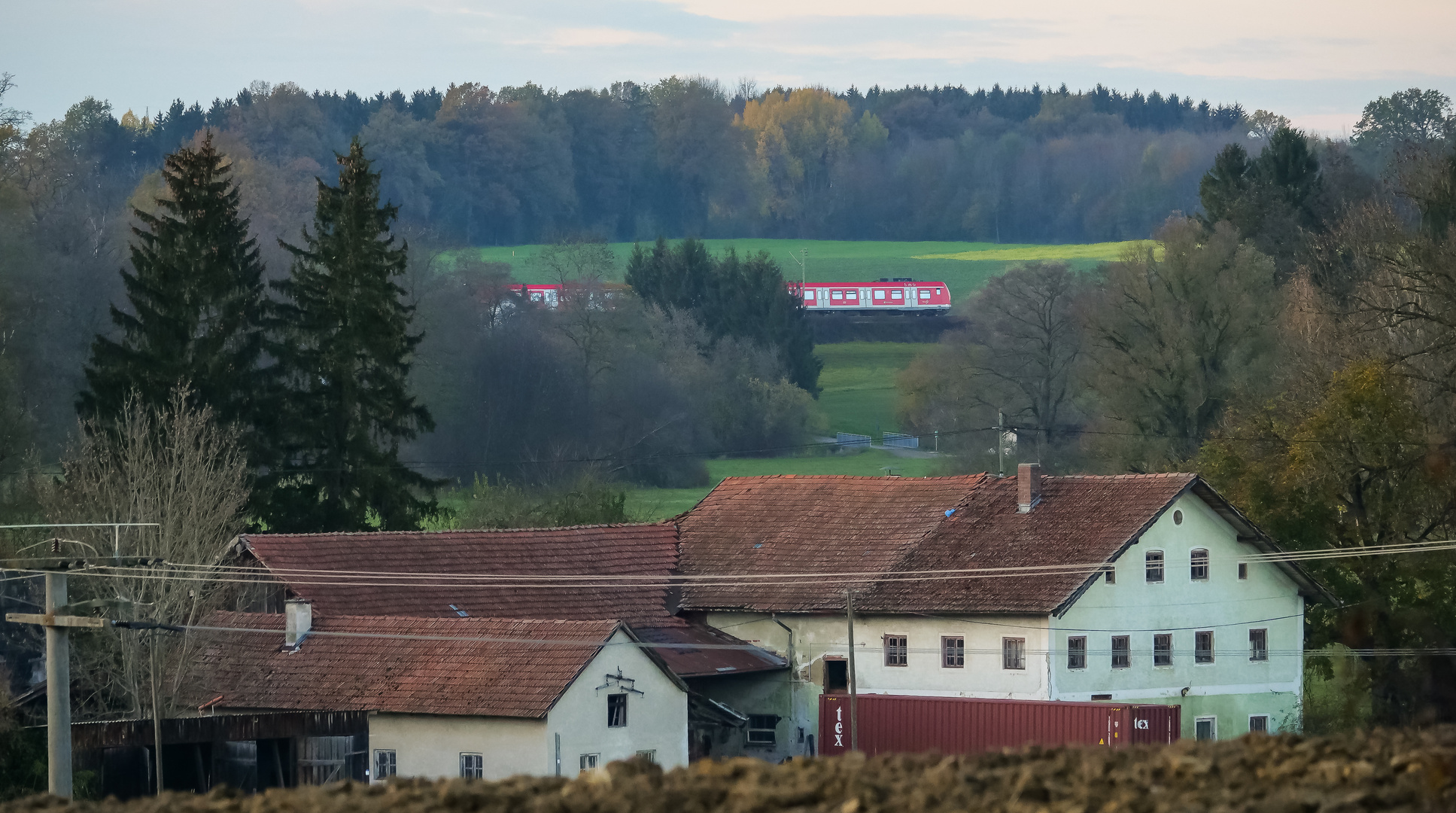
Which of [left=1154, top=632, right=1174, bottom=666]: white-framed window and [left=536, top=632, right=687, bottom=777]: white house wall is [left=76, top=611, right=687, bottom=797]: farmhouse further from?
[left=1154, top=632, right=1174, bottom=666]: white-framed window

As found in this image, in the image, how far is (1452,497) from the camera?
42344 millimetres

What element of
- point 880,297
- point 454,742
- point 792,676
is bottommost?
point 454,742

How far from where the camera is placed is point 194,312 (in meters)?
48.0

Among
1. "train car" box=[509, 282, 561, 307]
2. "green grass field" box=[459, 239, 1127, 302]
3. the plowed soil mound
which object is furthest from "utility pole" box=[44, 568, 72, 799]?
"green grass field" box=[459, 239, 1127, 302]

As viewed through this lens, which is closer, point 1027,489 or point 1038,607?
point 1038,607

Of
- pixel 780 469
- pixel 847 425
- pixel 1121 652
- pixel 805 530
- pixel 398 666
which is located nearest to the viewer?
pixel 398 666

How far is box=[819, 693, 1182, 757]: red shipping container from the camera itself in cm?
3481

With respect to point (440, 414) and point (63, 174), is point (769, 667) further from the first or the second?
point (63, 174)

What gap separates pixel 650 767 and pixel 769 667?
2759 centimetres

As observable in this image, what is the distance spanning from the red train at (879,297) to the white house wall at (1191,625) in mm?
86085

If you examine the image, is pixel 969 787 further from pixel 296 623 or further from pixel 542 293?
pixel 542 293

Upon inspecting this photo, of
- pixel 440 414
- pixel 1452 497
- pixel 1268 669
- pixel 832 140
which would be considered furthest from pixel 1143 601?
pixel 832 140

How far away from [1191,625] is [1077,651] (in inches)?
141

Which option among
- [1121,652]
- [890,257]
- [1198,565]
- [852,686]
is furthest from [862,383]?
[852,686]
